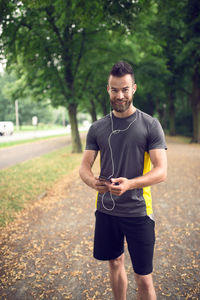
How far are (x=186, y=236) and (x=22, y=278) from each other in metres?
2.97

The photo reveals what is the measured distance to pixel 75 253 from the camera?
3.99m

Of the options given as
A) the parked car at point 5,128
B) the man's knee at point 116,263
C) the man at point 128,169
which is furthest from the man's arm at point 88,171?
the parked car at point 5,128

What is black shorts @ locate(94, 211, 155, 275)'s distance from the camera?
2.20 metres

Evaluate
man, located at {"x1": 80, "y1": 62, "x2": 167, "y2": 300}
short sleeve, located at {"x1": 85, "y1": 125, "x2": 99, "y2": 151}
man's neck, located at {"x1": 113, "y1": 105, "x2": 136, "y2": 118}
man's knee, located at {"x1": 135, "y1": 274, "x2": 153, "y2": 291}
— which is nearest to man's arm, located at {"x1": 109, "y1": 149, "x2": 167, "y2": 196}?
man, located at {"x1": 80, "y1": 62, "x2": 167, "y2": 300}

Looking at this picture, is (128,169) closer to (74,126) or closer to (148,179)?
(148,179)

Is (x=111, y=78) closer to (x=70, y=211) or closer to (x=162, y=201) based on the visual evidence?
(x=70, y=211)

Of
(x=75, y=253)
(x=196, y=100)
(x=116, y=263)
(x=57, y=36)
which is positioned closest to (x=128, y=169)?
(x=116, y=263)

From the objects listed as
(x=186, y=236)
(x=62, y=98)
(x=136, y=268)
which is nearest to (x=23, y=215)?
(x=186, y=236)

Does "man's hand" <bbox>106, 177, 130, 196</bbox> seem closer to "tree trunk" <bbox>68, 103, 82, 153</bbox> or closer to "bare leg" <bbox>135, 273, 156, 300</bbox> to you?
"bare leg" <bbox>135, 273, 156, 300</bbox>

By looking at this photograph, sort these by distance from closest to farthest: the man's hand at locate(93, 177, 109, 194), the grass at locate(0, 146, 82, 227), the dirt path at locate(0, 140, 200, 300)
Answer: the man's hand at locate(93, 177, 109, 194) → the dirt path at locate(0, 140, 200, 300) → the grass at locate(0, 146, 82, 227)

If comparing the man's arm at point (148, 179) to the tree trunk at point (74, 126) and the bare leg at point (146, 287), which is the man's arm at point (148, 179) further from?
the tree trunk at point (74, 126)

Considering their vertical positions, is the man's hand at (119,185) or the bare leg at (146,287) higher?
the man's hand at (119,185)

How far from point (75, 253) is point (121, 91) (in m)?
3.01

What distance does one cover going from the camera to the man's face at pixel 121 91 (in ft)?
6.93
